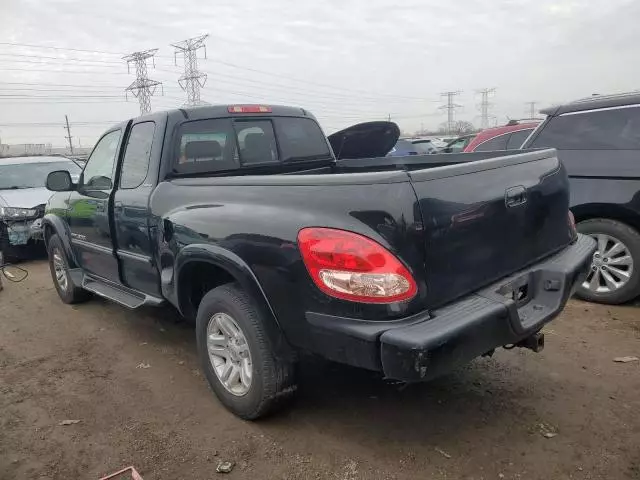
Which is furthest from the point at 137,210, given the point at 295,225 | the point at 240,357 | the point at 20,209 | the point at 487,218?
the point at 20,209

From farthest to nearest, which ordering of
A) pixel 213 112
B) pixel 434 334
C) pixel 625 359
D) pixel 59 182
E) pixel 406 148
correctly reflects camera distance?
pixel 406 148 < pixel 59 182 < pixel 213 112 < pixel 625 359 < pixel 434 334

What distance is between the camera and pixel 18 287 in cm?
670

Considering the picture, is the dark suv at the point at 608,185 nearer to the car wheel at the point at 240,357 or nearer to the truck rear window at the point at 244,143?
the truck rear window at the point at 244,143

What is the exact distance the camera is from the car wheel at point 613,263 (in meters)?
4.61

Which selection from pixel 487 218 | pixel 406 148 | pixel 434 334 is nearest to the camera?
pixel 434 334

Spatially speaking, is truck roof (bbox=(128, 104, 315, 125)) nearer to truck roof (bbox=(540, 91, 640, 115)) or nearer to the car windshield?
truck roof (bbox=(540, 91, 640, 115))

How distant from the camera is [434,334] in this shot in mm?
2197

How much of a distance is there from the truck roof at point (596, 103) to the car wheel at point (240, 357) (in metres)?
3.87

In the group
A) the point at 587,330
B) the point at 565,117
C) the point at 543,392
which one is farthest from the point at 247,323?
the point at 565,117

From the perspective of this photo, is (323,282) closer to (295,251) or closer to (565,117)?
(295,251)

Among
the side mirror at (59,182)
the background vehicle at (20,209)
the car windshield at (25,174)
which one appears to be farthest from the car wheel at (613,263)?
the car windshield at (25,174)

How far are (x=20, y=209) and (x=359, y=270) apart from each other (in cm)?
734

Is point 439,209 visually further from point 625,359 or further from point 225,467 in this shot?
point 625,359

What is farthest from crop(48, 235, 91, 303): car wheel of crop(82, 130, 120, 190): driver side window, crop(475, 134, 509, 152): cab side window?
crop(475, 134, 509, 152): cab side window
